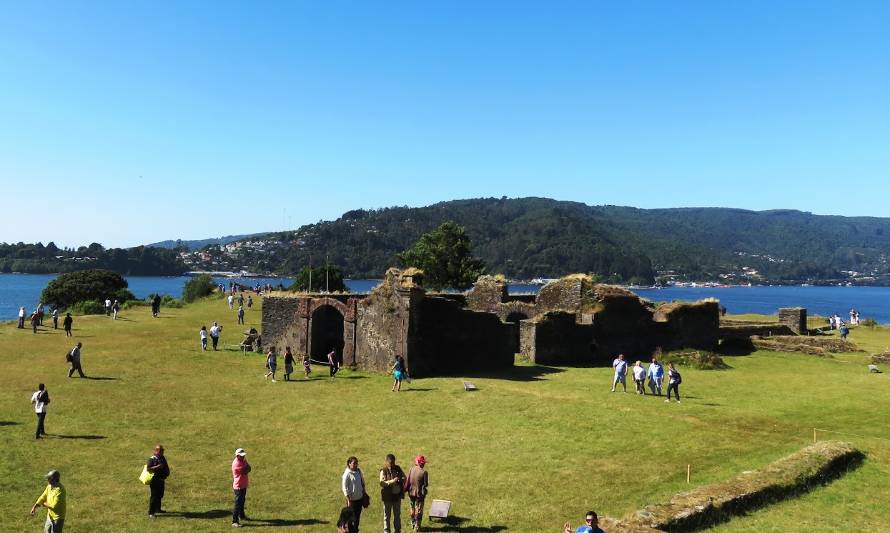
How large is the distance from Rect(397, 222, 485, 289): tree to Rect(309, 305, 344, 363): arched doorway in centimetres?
3298

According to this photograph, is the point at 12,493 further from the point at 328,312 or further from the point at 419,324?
the point at 328,312

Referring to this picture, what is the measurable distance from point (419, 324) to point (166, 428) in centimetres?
1105

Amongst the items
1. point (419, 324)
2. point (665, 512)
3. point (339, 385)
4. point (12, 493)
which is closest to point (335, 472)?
point (12, 493)

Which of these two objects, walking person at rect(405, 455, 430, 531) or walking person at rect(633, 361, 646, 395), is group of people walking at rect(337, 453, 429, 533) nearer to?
walking person at rect(405, 455, 430, 531)

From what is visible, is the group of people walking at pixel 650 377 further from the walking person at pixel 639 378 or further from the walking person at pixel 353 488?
the walking person at pixel 353 488

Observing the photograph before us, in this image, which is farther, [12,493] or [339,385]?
[339,385]

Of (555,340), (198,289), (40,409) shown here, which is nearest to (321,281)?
(198,289)

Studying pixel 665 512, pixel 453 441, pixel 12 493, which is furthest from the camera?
pixel 453 441

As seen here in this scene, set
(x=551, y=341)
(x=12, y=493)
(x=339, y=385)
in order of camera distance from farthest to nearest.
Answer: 1. (x=551, y=341)
2. (x=339, y=385)
3. (x=12, y=493)

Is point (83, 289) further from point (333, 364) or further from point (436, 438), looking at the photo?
point (436, 438)

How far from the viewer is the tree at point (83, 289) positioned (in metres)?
61.3

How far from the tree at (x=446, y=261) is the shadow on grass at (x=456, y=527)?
175 ft

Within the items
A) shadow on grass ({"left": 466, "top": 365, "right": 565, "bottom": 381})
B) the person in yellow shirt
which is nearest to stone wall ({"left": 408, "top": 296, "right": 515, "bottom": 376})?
shadow on grass ({"left": 466, "top": 365, "right": 565, "bottom": 381})

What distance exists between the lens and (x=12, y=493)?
39.5 ft
